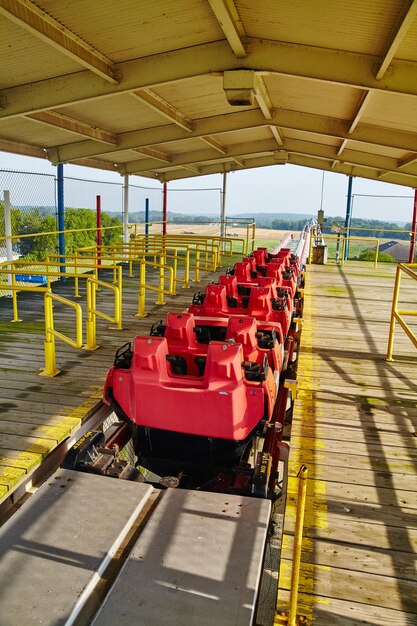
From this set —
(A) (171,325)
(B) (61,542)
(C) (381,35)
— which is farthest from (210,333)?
(C) (381,35)

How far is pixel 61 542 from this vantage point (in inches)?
106

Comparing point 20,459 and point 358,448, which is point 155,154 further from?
point 358,448

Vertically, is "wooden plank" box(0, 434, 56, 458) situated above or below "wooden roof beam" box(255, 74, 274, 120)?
below

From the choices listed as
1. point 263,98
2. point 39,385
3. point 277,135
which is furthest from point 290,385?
point 277,135

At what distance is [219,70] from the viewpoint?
5.81 m

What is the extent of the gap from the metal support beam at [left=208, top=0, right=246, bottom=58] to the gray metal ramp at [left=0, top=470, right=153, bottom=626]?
4.03 metres

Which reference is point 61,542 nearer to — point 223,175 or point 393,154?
point 393,154

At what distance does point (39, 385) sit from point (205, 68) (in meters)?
3.91

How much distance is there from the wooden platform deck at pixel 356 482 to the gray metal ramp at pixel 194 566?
0.21 meters

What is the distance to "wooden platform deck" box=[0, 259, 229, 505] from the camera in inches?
137

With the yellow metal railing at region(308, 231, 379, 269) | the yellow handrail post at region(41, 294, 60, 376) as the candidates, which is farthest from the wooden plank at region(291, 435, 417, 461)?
the yellow metal railing at region(308, 231, 379, 269)

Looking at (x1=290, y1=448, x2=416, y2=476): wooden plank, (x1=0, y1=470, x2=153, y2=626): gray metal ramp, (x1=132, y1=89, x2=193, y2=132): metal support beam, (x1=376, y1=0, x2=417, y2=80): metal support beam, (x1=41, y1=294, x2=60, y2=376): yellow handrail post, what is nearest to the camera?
(x1=0, y1=470, x2=153, y2=626): gray metal ramp

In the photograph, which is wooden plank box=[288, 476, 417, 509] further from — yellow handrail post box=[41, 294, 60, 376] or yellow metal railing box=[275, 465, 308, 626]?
yellow handrail post box=[41, 294, 60, 376]

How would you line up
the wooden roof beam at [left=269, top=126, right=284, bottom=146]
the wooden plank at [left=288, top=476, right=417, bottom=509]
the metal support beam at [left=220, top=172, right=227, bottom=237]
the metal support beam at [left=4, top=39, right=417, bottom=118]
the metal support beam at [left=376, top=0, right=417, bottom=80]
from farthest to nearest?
the metal support beam at [left=220, top=172, right=227, bottom=237]
the wooden roof beam at [left=269, top=126, right=284, bottom=146]
the metal support beam at [left=4, top=39, right=417, bottom=118]
the metal support beam at [left=376, top=0, right=417, bottom=80]
the wooden plank at [left=288, top=476, right=417, bottom=509]
